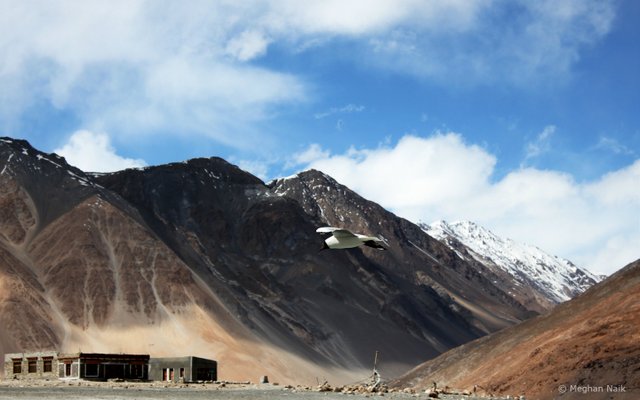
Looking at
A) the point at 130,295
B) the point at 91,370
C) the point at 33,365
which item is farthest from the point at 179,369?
the point at 130,295

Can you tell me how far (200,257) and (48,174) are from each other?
32385 mm

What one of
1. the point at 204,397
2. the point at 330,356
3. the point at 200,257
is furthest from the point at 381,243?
the point at 200,257

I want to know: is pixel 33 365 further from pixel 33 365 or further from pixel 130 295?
pixel 130 295

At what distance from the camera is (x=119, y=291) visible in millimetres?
164875

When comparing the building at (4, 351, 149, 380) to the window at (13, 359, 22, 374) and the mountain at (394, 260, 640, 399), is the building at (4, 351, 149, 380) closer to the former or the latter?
the window at (13, 359, 22, 374)

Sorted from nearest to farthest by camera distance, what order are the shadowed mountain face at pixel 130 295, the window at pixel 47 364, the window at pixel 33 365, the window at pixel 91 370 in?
the window at pixel 91 370, the window at pixel 47 364, the window at pixel 33 365, the shadowed mountain face at pixel 130 295

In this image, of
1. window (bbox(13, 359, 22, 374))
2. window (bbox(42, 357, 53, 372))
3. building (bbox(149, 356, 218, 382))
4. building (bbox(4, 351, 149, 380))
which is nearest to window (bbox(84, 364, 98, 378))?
building (bbox(4, 351, 149, 380))

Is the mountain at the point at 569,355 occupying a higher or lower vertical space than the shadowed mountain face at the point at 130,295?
lower

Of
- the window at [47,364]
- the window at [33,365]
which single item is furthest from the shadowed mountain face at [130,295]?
the window at [47,364]

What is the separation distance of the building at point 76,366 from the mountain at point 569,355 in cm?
2993

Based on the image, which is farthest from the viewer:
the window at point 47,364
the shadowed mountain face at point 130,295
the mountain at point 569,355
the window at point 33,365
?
the shadowed mountain face at point 130,295

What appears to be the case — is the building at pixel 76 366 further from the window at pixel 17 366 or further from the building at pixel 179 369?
the building at pixel 179 369

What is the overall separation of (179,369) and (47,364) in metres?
12.1

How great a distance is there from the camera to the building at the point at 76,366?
86.4 metres
